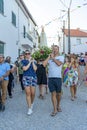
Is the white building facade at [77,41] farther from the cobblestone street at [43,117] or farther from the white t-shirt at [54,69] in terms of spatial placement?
the white t-shirt at [54,69]

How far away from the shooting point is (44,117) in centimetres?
841

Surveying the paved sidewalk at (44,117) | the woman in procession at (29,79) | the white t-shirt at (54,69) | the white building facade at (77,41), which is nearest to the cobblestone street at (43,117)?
the paved sidewalk at (44,117)

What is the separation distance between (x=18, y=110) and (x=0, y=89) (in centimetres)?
90

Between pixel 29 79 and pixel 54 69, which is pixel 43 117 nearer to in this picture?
pixel 29 79

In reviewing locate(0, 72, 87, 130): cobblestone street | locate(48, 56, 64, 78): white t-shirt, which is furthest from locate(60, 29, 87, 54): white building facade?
locate(48, 56, 64, 78): white t-shirt

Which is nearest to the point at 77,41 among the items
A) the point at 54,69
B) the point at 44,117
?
the point at 54,69

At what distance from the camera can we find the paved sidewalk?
7373mm

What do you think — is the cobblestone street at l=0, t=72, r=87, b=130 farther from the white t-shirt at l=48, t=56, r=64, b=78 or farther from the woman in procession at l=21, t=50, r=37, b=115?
the white t-shirt at l=48, t=56, r=64, b=78

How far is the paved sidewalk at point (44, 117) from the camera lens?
7373 mm

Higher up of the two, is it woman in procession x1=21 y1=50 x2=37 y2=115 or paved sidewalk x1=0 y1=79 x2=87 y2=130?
woman in procession x1=21 y1=50 x2=37 y2=115

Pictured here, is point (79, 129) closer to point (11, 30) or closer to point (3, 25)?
point (3, 25)

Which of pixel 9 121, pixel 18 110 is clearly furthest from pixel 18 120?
pixel 18 110

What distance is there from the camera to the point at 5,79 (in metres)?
9.84

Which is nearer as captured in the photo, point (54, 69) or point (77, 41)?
point (54, 69)
